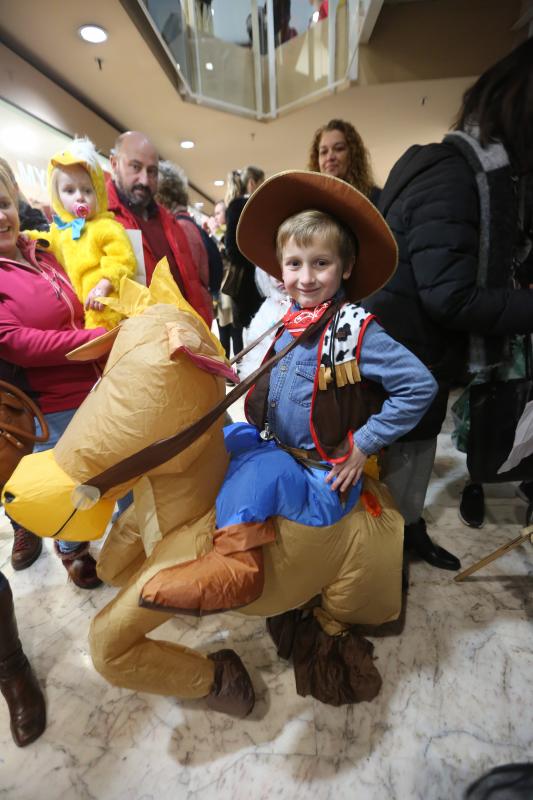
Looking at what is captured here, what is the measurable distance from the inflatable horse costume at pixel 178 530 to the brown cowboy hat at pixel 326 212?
6 centimetres

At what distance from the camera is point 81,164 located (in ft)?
3.84

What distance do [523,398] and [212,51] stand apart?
4.97 metres

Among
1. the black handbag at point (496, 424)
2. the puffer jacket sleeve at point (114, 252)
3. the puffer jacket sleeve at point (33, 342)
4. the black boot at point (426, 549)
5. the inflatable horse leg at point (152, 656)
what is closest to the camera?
the inflatable horse leg at point (152, 656)

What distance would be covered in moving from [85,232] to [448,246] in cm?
107

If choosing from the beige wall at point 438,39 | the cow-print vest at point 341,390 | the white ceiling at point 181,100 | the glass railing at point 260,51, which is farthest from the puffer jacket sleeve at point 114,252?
the glass railing at point 260,51

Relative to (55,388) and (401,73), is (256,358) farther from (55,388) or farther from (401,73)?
(401,73)

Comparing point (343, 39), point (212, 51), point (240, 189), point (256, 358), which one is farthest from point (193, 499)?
point (212, 51)

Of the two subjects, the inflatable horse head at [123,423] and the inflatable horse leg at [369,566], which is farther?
the inflatable horse leg at [369,566]

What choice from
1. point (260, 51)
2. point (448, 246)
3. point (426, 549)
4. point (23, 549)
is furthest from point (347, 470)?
point (260, 51)

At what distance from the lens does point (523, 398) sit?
1.08 m

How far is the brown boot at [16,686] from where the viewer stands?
87 centimetres

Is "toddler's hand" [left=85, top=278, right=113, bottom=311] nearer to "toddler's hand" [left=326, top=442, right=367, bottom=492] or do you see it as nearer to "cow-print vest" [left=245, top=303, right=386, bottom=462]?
"cow-print vest" [left=245, top=303, right=386, bottom=462]

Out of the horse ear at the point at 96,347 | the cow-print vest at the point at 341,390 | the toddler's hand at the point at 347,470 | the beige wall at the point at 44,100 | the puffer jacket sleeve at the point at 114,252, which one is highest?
the beige wall at the point at 44,100

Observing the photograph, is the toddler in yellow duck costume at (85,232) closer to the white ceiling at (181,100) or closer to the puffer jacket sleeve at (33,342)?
the puffer jacket sleeve at (33,342)
